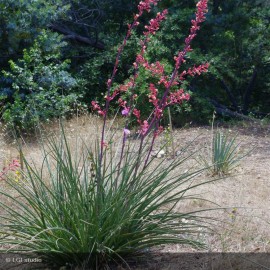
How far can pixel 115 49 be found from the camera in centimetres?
1038

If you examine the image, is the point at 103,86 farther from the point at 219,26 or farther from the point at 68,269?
the point at 68,269

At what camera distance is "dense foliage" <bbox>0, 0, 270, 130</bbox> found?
29.3 feet

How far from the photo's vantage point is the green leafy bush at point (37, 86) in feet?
27.9

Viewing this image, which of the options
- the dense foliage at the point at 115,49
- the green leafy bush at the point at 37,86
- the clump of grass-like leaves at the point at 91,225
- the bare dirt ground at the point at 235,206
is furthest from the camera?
the dense foliage at the point at 115,49

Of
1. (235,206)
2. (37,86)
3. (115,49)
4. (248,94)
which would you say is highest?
(115,49)

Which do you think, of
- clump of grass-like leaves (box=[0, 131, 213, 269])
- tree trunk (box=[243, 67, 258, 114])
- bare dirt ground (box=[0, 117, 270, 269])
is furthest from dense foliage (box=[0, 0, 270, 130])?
clump of grass-like leaves (box=[0, 131, 213, 269])

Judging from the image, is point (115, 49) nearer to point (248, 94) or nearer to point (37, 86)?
point (37, 86)

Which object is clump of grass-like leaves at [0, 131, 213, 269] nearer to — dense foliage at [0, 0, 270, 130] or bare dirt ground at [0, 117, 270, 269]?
bare dirt ground at [0, 117, 270, 269]

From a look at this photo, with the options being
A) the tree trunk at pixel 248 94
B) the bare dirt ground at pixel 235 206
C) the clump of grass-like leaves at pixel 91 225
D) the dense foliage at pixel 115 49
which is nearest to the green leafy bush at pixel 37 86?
the dense foliage at pixel 115 49

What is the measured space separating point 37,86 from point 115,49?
2141 millimetres

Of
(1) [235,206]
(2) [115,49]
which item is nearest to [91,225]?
(1) [235,206]

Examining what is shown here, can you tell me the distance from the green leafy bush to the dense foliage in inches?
0.7

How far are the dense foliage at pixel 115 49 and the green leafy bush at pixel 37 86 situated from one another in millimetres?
19

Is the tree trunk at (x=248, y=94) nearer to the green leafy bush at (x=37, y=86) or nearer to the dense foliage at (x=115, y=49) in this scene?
the dense foliage at (x=115, y=49)
